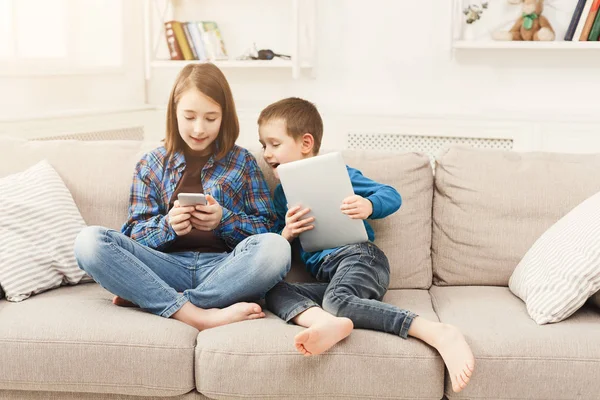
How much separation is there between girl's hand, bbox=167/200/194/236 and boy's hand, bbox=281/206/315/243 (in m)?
0.26

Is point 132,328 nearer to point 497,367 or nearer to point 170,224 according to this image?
point 170,224

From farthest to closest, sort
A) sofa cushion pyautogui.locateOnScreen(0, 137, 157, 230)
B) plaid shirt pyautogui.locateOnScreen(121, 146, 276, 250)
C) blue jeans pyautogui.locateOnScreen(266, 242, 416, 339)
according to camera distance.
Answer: sofa cushion pyautogui.locateOnScreen(0, 137, 157, 230) < plaid shirt pyautogui.locateOnScreen(121, 146, 276, 250) < blue jeans pyautogui.locateOnScreen(266, 242, 416, 339)

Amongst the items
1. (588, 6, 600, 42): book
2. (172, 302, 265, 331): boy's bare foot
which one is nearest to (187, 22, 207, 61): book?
(588, 6, 600, 42): book

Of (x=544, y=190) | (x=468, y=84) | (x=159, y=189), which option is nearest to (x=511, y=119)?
(x=468, y=84)

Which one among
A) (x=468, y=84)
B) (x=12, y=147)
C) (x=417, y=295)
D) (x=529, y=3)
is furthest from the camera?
(x=468, y=84)

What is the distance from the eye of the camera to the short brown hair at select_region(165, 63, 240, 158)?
7.16 ft

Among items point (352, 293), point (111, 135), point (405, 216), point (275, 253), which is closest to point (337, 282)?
point (352, 293)

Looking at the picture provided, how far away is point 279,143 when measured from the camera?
2.19 meters

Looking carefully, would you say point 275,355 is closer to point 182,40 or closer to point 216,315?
point 216,315

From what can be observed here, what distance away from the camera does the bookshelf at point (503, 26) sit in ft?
11.7

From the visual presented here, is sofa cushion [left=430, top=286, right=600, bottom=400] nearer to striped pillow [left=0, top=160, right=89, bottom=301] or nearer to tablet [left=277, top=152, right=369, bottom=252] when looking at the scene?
tablet [left=277, top=152, right=369, bottom=252]

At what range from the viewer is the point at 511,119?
12.4ft

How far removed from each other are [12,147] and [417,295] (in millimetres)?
1282

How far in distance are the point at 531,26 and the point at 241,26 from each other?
1502 mm
